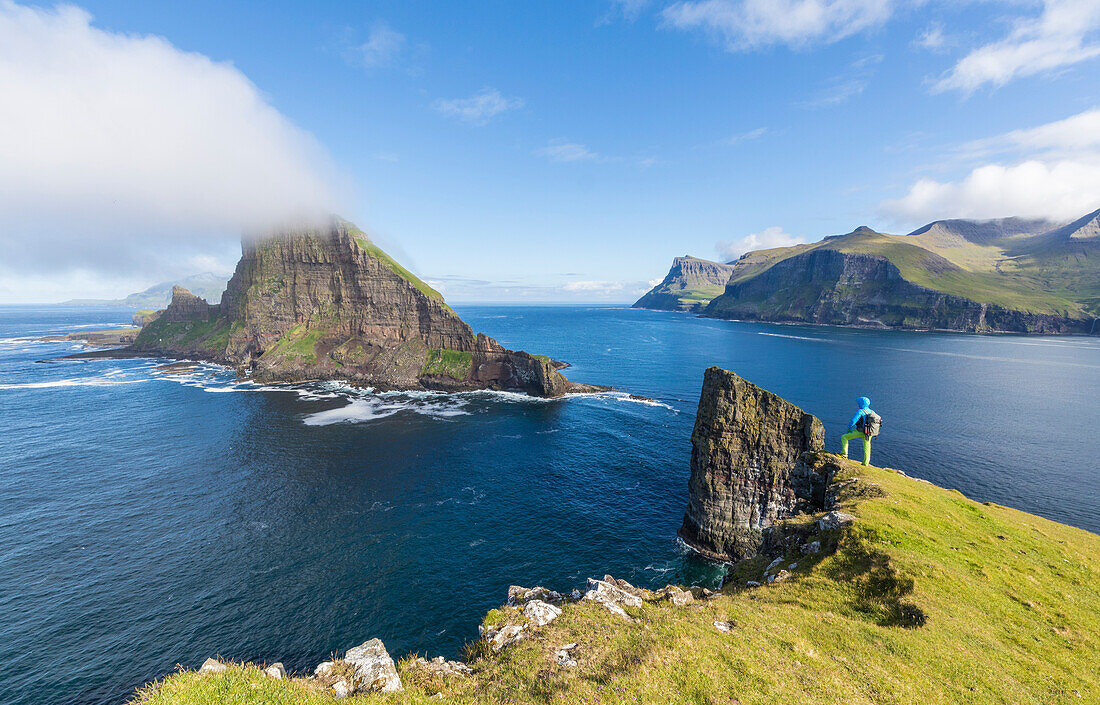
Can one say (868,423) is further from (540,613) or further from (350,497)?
(350,497)

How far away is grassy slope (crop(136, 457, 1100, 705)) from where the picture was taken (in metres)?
11.6

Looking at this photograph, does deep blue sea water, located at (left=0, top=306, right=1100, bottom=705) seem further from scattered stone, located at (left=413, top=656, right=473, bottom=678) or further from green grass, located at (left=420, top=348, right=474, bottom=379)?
scattered stone, located at (left=413, top=656, right=473, bottom=678)

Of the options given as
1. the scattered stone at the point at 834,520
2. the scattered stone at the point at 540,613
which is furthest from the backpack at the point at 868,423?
the scattered stone at the point at 540,613

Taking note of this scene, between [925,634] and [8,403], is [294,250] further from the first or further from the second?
[925,634]

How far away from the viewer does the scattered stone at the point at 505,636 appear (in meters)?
Answer: 15.3

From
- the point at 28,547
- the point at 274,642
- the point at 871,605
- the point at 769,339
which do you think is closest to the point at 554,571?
the point at 274,642

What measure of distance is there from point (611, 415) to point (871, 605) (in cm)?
6587

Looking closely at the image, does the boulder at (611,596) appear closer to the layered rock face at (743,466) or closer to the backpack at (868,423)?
the backpack at (868,423)

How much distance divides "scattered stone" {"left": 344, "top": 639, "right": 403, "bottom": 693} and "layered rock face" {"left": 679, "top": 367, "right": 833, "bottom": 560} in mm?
35839

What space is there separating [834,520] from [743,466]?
19.4 meters

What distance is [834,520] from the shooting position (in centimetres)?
2203

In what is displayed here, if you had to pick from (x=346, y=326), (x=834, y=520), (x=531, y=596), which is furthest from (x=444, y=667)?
(x=346, y=326)

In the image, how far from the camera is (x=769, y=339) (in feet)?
606

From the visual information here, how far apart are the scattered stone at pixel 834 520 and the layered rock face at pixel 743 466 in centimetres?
1818
